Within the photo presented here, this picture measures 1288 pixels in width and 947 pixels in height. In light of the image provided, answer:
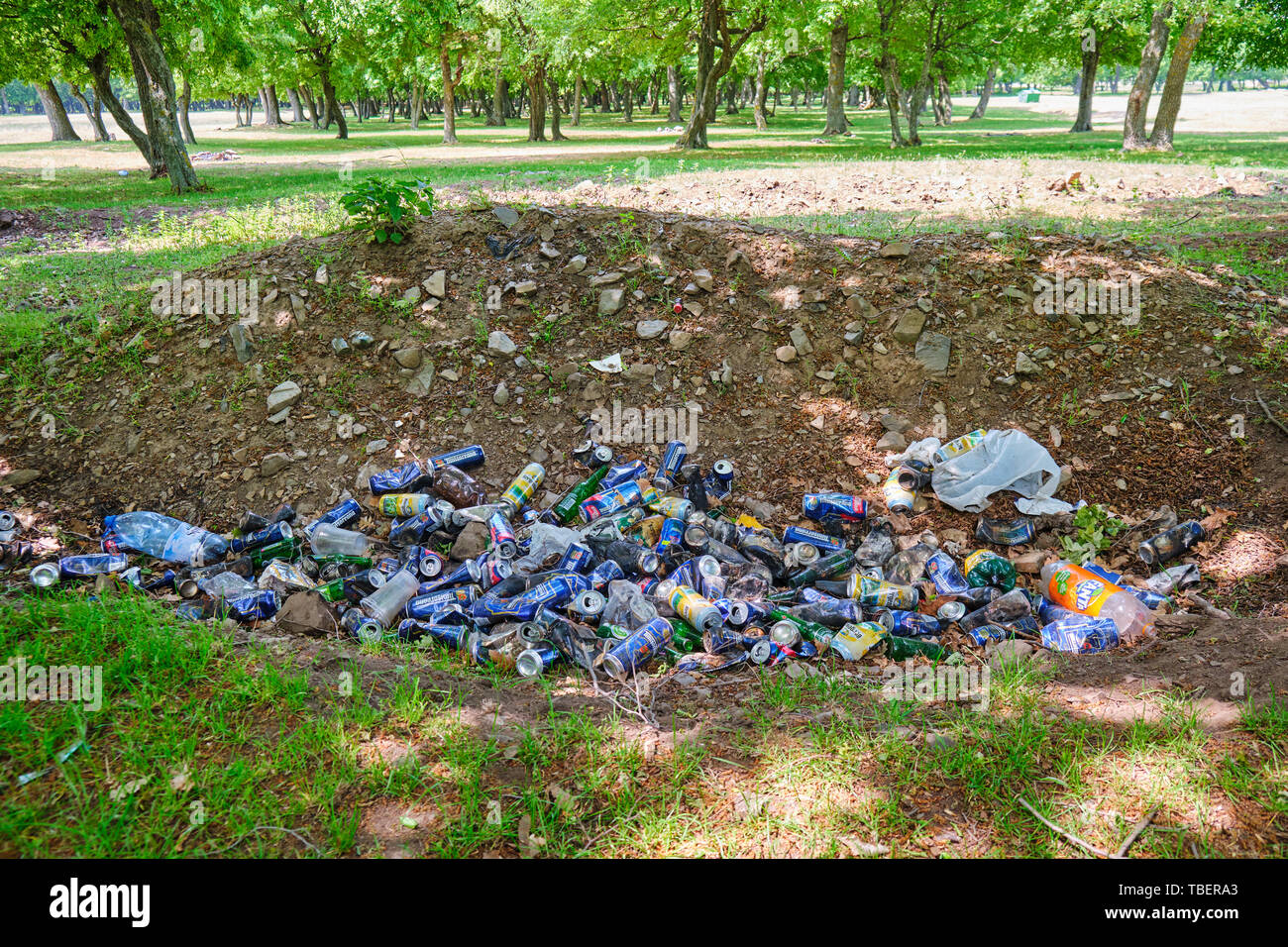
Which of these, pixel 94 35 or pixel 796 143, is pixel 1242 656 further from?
pixel 796 143

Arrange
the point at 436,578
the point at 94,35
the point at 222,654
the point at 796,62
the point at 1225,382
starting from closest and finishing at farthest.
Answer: the point at 222,654, the point at 436,578, the point at 1225,382, the point at 94,35, the point at 796,62

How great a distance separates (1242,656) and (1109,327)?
115 inches

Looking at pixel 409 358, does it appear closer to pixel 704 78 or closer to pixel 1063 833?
pixel 1063 833

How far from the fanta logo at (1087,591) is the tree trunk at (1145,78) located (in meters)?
Answer: 13.7

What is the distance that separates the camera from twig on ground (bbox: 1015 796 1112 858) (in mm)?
1931

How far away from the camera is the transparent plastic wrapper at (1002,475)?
14.0 feet

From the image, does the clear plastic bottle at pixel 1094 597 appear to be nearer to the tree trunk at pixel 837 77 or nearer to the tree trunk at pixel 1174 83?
the tree trunk at pixel 1174 83

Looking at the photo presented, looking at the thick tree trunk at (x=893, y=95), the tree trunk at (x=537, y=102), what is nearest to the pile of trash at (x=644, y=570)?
the thick tree trunk at (x=893, y=95)

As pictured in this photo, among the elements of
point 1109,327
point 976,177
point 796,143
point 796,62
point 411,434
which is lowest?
point 411,434

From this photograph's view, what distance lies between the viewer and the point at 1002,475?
14.1 ft

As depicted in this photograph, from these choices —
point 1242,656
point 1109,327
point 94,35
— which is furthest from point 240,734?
point 94,35
